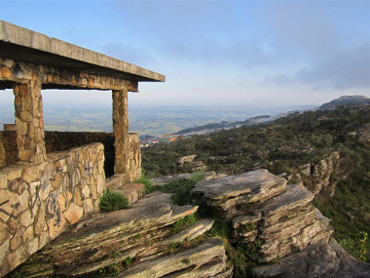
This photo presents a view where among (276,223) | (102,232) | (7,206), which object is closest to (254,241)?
(276,223)

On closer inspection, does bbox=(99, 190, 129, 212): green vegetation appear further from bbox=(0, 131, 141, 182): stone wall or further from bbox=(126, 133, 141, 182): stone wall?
bbox=(0, 131, 141, 182): stone wall

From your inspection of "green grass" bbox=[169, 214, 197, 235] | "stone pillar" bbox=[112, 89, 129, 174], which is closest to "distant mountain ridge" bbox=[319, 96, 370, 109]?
"stone pillar" bbox=[112, 89, 129, 174]

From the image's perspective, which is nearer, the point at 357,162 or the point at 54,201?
the point at 54,201

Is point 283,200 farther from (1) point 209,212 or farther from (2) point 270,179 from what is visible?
(1) point 209,212

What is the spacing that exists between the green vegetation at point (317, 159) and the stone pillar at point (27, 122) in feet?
13.6

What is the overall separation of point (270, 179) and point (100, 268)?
16.0ft

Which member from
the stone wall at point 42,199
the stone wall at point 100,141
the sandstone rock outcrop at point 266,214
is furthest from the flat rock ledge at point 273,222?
the stone wall at point 42,199

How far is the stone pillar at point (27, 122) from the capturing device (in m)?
4.17

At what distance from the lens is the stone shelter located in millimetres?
3570

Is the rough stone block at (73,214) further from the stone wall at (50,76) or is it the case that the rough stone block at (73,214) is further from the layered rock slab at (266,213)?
the layered rock slab at (266,213)

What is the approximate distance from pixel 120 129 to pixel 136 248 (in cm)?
351

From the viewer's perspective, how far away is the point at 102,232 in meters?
4.59

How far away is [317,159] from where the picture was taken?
1655cm

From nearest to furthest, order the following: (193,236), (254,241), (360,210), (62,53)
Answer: (62,53) → (193,236) → (254,241) → (360,210)
